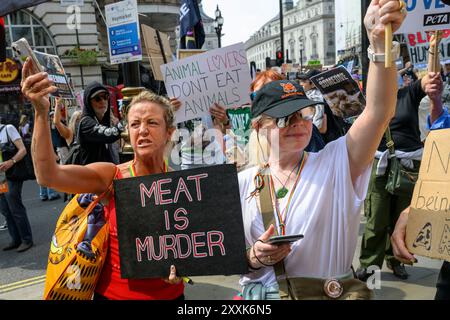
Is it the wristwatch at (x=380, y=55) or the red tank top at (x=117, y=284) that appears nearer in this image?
the wristwatch at (x=380, y=55)

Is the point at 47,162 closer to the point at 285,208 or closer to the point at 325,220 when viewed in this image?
the point at 285,208

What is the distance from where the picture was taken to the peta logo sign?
334 centimetres

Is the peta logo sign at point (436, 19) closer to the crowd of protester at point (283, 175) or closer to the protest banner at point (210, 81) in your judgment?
the protest banner at point (210, 81)

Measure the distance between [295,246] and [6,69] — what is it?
1901cm

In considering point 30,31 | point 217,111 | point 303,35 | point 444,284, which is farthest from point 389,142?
point 303,35

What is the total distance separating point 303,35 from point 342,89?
139 metres

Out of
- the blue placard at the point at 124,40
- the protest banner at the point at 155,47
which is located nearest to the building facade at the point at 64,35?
the blue placard at the point at 124,40

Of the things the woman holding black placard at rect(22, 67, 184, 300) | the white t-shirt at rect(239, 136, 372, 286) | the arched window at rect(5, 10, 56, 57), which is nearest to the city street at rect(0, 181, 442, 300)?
the woman holding black placard at rect(22, 67, 184, 300)

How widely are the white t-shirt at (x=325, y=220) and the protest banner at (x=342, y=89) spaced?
2.01 m

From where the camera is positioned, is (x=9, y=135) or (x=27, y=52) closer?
(x=27, y=52)

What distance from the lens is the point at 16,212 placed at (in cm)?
594

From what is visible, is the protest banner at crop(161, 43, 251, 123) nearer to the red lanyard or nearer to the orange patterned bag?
the orange patterned bag

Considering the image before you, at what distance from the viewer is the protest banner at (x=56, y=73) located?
11.1 feet
